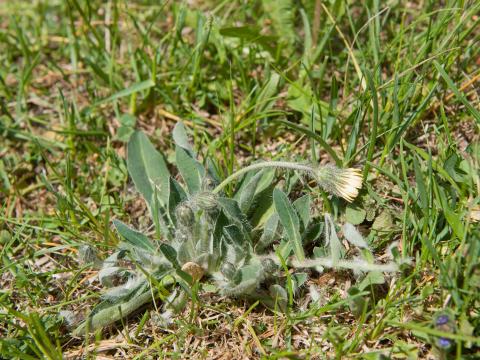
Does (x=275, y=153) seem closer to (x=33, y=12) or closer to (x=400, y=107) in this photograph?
(x=400, y=107)

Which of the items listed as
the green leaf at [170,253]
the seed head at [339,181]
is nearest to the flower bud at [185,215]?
the green leaf at [170,253]

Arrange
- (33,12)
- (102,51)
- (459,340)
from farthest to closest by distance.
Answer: (33,12)
(102,51)
(459,340)

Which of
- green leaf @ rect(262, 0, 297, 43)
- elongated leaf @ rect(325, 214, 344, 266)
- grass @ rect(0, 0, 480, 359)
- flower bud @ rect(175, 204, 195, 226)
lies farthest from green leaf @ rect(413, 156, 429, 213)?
green leaf @ rect(262, 0, 297, 43)

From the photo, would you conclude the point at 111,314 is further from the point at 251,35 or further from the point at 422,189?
the point at 251,35

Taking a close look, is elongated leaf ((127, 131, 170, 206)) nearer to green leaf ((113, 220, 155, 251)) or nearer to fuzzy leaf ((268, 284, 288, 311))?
green leaf ((113, 220, 155, 251))

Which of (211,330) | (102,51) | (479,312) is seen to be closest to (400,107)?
(479,312)

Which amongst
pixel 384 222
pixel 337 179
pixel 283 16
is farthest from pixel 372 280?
pixel 283 16
